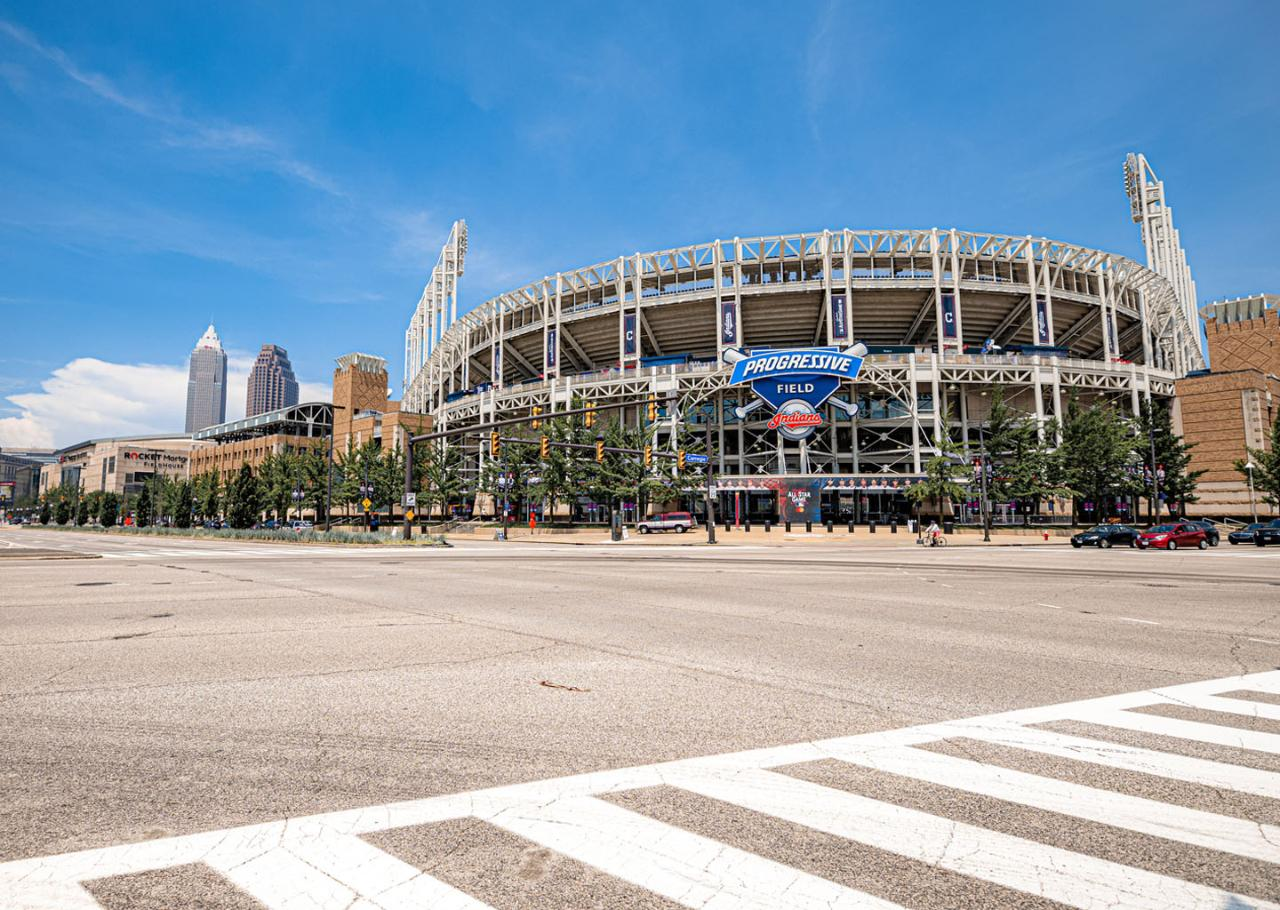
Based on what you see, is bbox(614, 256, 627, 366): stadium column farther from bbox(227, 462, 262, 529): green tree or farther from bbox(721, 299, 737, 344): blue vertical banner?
bbox(227, 462, 262, 529): green tree

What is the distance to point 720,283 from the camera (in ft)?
208

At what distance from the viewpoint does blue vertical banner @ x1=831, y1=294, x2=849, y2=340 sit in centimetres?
6138

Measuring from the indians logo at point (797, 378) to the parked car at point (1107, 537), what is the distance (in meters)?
26.0

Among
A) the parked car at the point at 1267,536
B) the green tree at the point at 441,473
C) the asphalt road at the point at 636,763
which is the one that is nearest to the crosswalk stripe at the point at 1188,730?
the asphalt road at the point at 636,763

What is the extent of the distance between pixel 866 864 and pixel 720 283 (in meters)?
63.3

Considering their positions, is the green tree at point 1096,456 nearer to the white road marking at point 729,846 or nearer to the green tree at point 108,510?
the white road marking at point 729,846

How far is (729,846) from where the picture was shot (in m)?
3.11

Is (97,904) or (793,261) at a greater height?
(793,261)

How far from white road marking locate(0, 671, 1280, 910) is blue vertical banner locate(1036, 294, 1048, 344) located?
66907 millimetres

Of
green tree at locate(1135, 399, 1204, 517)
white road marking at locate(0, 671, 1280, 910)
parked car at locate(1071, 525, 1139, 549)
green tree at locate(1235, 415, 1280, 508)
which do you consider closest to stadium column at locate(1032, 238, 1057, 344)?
green tree at locate(1135, 399, 1204, 517)

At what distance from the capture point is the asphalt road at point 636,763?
9.27ft

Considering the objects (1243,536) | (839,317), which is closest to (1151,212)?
(839,317)

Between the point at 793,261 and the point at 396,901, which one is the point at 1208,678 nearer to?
the point at 396,901

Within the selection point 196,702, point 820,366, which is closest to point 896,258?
point 820,366
